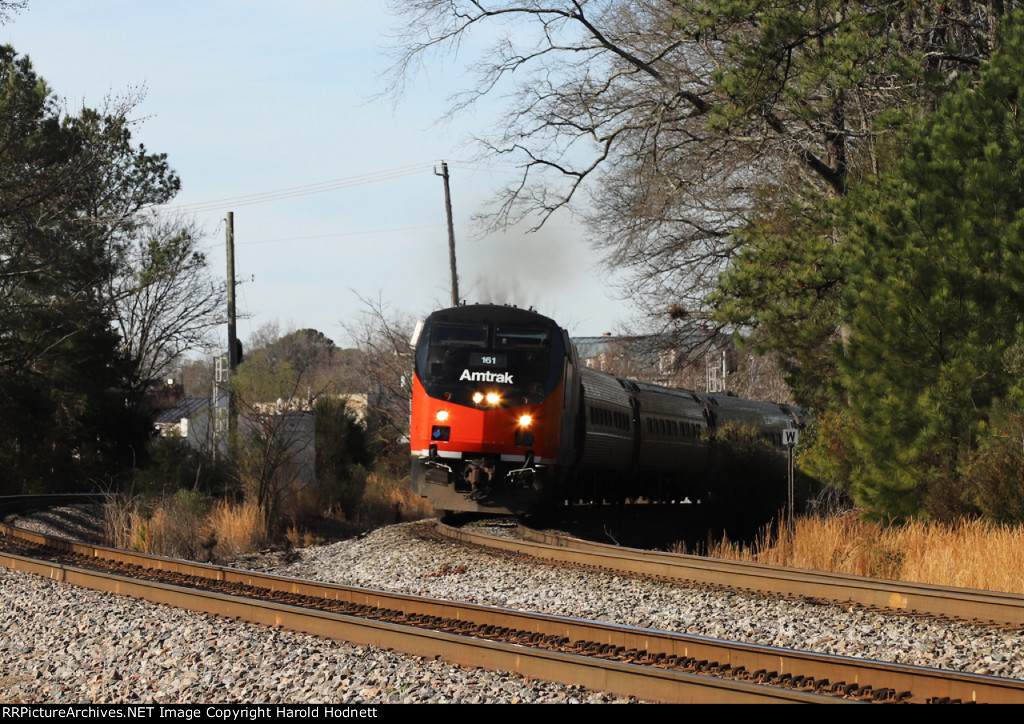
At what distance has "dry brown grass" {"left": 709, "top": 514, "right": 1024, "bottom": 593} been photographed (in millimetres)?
10805

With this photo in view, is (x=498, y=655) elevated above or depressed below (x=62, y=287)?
below

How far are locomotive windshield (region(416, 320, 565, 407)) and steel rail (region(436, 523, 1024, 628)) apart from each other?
9.49 feet

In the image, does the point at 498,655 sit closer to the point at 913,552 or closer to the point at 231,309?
the point at 913,552

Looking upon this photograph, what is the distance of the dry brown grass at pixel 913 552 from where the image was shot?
10805 mm

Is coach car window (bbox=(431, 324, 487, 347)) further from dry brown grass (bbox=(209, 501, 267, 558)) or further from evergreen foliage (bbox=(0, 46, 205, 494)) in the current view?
evergreen foliage (bbox=(0, 46, 205, 494))

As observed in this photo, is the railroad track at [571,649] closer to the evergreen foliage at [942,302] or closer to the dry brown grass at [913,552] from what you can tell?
the dry brown grass at [913,552]

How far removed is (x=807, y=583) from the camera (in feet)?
33.3

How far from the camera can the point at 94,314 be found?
3109 cm

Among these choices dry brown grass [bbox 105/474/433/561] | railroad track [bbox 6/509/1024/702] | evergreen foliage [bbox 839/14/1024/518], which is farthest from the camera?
dry brown grass [bbox 105/474/433/561]

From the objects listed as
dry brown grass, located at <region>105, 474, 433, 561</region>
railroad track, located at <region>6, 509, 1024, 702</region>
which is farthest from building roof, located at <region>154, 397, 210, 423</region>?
railroad track, located at <region>6, 509, 1024, 702</region>

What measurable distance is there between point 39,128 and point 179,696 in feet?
72.9

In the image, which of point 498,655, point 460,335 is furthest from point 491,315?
point 498,655

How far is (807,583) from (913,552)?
2.57m

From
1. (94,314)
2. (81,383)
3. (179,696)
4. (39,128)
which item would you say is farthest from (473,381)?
(81,383)
